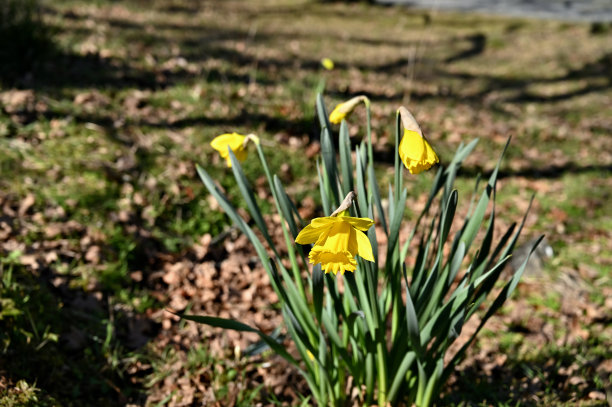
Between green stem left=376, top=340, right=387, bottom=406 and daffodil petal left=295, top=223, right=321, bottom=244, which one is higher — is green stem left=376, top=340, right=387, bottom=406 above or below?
below

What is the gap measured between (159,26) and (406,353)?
7.16m

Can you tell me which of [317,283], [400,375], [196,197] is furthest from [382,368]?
[196,197]

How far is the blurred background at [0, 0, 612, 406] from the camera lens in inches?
85.9

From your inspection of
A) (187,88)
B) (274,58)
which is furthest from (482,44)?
(187,88)

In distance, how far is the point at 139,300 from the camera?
8.64ft

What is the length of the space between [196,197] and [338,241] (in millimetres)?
2458

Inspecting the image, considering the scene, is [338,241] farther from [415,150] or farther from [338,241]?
[415,150]

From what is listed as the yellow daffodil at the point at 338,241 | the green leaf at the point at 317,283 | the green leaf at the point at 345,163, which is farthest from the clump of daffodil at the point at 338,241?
the green leaf at the point at 345,163

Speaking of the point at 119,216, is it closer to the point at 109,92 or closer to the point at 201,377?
the point at 201,377

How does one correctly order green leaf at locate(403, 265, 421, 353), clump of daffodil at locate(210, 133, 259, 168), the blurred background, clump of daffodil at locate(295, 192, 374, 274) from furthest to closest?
the blurred background
clump of daffodil at locate(210, 133, 259, 168)
green leaf at locate(403, 265, 421, 353)
clump of daffodil at locate(295, 192, 374, 274)

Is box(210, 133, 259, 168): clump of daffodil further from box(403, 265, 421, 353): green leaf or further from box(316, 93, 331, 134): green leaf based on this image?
box(403, 265, 421, 353): green leaf

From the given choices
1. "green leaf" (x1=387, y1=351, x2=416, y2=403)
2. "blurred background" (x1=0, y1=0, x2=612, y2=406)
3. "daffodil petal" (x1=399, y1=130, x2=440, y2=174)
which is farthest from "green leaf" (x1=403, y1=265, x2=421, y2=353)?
"blurred background" (x1=0, y1=0, x2=612, y2=406)

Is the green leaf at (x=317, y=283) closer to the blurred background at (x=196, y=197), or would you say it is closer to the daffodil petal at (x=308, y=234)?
the daffodil petal at (x=308, y=234)

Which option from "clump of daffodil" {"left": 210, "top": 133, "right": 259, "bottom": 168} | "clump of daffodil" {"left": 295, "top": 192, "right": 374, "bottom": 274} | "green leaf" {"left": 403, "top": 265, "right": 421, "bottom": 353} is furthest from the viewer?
"clump of daffodil" {"left": 210, "top": 133, "right": 259, "bottom": 168}
